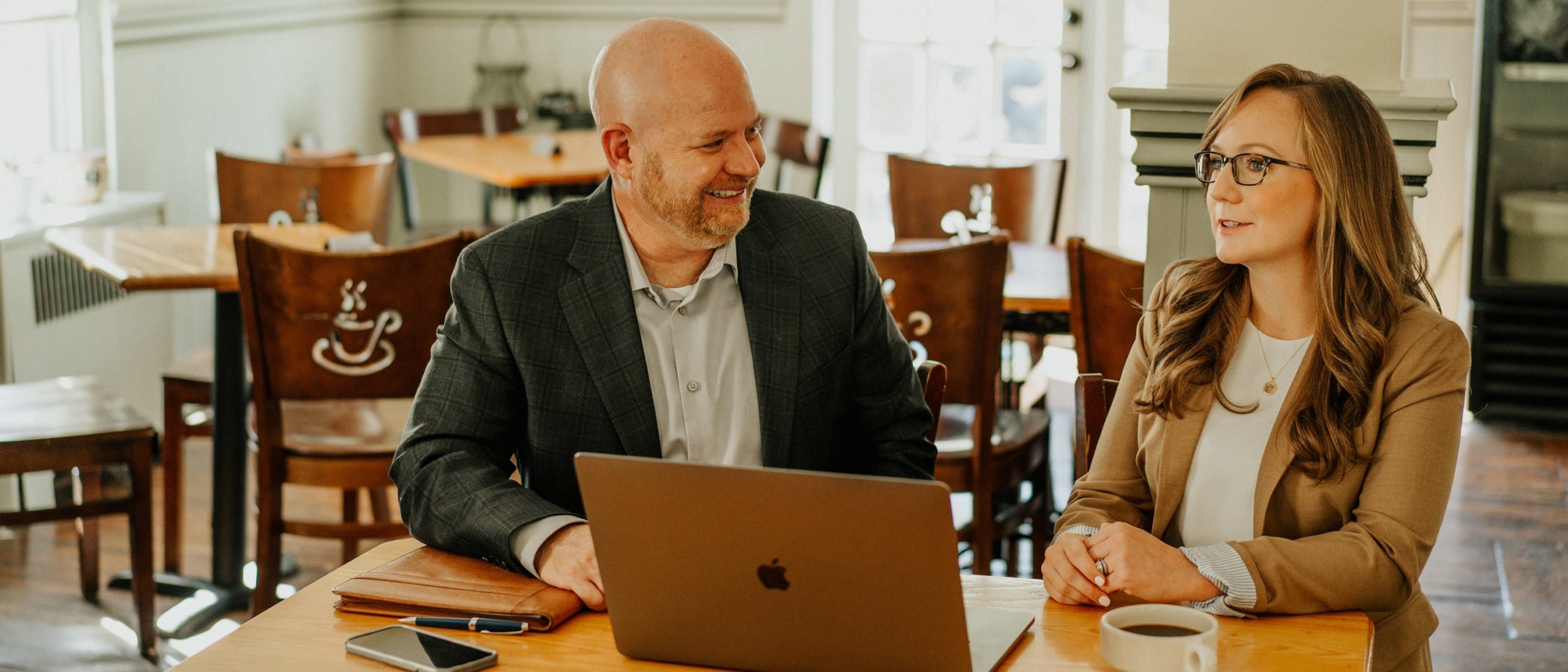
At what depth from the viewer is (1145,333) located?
5.80ft

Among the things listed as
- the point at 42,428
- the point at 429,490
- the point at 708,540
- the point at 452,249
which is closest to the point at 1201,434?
the point at 708,540

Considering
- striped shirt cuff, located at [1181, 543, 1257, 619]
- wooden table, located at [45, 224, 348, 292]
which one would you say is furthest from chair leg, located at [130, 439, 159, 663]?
striped shirt cuff, located at [1181, 543, 1257, 619]

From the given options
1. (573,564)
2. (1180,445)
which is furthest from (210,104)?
(1180,445)

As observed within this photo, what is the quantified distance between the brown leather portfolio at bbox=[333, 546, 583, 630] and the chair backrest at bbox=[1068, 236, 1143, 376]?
1397 mm

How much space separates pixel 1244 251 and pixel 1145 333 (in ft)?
0.59

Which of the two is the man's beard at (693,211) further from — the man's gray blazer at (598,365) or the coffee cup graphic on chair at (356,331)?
the coffee cup graphic on chair at (356,331)

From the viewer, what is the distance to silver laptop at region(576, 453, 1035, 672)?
1.17m

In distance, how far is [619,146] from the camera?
1.82m

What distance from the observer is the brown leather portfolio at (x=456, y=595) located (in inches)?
55.7

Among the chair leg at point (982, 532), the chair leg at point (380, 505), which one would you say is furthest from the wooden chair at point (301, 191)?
the chair leg at point (982, 532)

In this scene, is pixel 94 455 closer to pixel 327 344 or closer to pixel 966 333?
pixel 327 344

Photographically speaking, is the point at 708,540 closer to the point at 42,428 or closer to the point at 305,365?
the point at 305,365

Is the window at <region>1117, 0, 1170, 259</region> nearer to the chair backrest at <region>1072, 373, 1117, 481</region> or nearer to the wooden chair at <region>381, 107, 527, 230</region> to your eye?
the wooden chair at <region>381, 107, 527, 230</region>

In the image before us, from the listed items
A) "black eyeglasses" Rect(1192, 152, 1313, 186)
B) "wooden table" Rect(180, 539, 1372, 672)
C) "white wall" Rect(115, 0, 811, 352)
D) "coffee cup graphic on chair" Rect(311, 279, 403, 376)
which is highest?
"white wall" Rect(115, 0, 811, 352)
